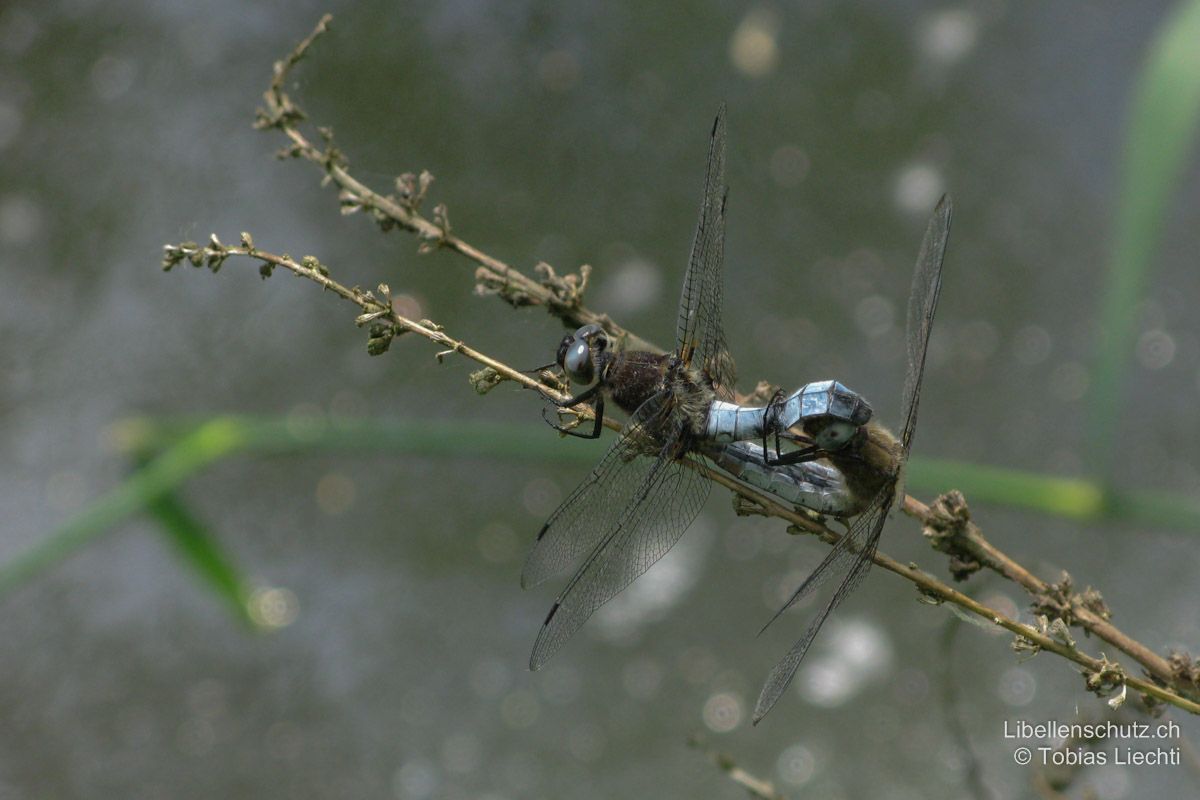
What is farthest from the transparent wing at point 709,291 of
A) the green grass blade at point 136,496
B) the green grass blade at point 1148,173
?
the green grass blade at point 136,496

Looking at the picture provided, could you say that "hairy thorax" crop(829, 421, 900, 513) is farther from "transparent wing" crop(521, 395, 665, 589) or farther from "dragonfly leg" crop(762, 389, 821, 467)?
"transparent wing" crop(521, 395, 665, 589)

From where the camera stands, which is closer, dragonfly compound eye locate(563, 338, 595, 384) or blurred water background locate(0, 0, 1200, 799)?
dragonfly compound eye locate(563, 338, 595, 384)

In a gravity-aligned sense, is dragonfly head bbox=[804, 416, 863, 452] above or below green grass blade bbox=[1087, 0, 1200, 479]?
below

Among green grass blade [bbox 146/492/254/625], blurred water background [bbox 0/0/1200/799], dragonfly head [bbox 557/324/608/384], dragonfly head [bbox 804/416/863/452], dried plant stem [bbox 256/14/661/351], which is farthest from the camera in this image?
blurred water background [bbox 0/0/1200/799]

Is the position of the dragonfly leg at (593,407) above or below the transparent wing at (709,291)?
below

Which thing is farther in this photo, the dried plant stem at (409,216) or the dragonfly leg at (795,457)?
the dragonfly leg at (795,457)

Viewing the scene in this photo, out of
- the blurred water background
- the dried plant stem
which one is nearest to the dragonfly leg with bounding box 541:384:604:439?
the dried plant stem

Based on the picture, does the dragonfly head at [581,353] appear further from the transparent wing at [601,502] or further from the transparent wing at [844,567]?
the transparent wing at [844,567]
